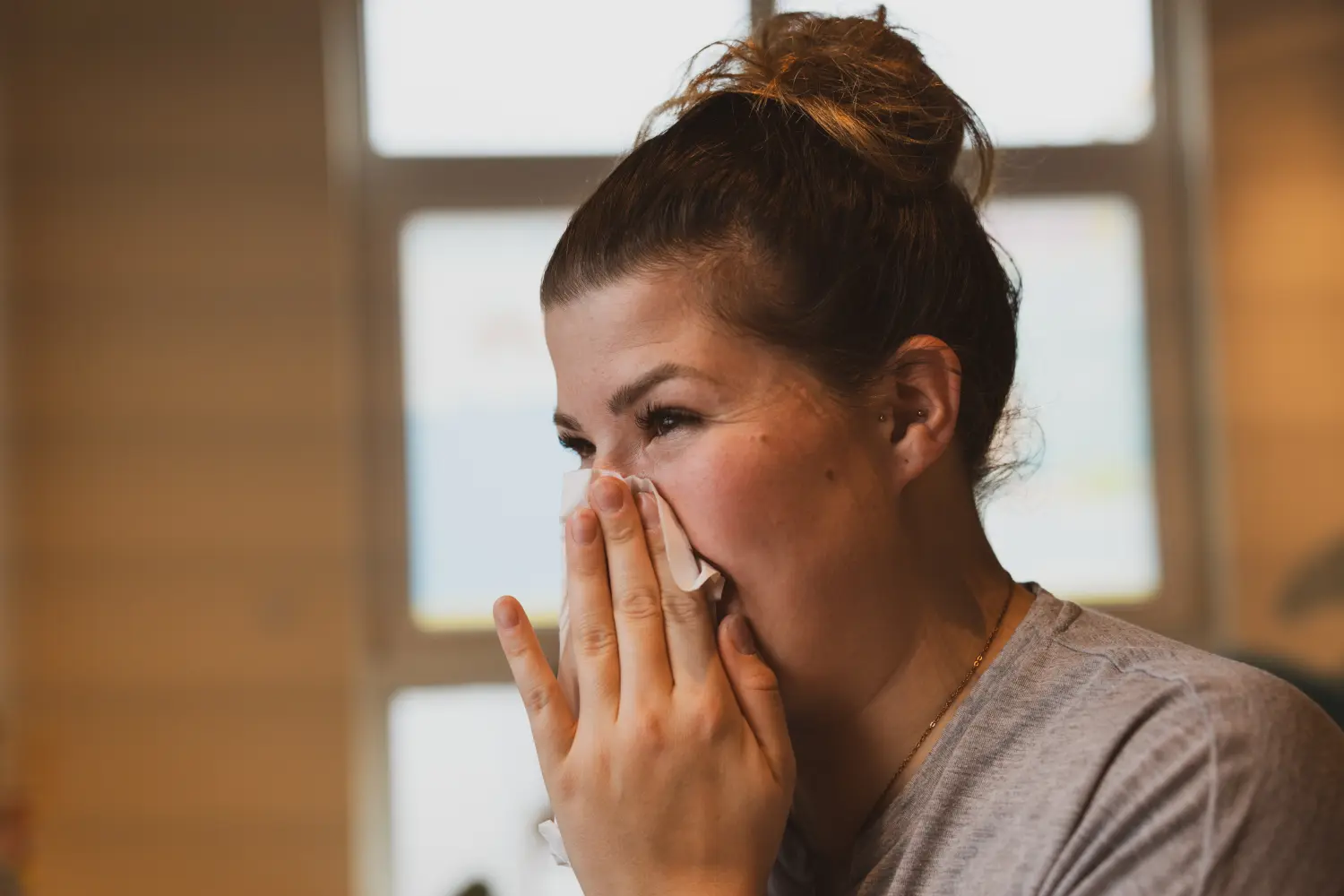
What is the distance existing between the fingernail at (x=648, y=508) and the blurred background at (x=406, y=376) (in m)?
1.89

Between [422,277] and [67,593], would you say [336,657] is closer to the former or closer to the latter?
[67,593]

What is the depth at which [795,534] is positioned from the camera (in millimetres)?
954

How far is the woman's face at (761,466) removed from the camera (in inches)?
37.6

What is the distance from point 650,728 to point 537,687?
0.40 feet

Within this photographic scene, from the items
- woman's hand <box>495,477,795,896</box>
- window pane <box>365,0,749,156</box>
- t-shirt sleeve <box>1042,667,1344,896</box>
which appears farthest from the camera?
window pane <box>365,0,749,156</box>

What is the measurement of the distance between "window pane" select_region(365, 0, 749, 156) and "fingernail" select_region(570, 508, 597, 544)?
219 centimetres

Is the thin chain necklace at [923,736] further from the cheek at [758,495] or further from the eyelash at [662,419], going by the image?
the eyelash at [662,419]

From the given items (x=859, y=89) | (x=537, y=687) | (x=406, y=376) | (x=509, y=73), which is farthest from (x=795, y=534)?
(x=509, y=73)

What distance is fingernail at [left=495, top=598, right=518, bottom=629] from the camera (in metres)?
1.06

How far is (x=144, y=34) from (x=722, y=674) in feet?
8.42

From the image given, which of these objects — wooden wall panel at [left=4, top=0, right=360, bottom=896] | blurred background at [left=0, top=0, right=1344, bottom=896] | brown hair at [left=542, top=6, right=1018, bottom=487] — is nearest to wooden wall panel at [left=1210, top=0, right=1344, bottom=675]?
blurred background at [left=0, top=0, right=1344, bottom=896]

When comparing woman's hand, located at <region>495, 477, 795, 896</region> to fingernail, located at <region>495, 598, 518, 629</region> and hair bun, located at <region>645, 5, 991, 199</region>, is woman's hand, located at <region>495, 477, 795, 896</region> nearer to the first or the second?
fingernail, located at <region>495, 598, 518, 629</region>

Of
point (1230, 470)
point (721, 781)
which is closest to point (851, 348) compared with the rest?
point (721, 781)

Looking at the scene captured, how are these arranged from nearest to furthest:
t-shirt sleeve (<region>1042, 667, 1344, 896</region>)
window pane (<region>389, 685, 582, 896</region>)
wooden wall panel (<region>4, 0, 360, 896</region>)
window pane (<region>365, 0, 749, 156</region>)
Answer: t-shirt sleeve (<region>1042, 667, 1344, 896</region>) → wooden wall panel (<region>4, 0, 360, 896</region>) → window pane (<region>389, 685, 582, 896</region>) → window pane (<region>365, 0, 749, 156</region>)
